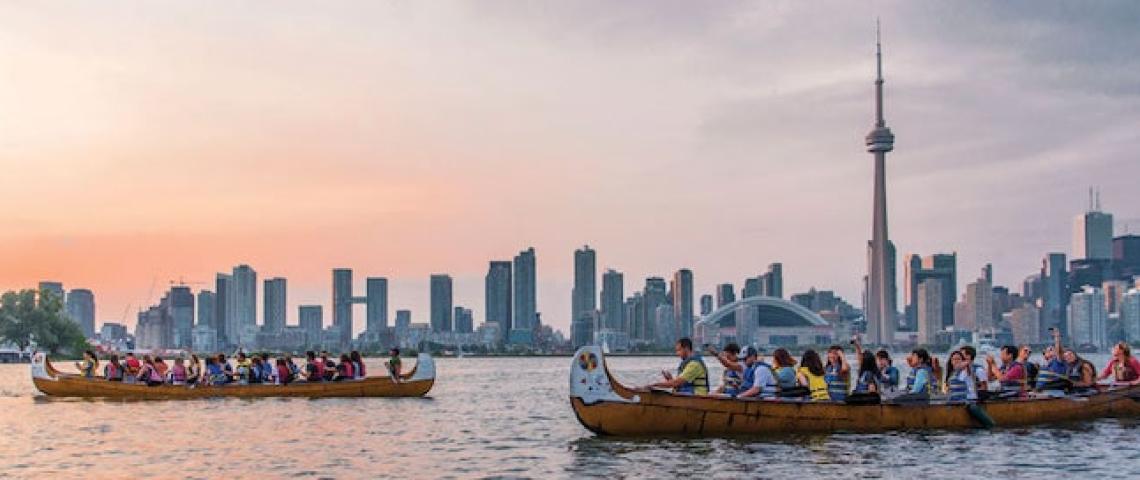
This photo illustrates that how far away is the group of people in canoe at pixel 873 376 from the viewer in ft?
Answer: 98.4

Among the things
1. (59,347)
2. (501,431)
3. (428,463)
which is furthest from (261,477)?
(59,347)

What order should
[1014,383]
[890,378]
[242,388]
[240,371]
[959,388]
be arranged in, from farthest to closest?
[240,371] < [242,388] < [1014,383] < [890,378] < [959,388]

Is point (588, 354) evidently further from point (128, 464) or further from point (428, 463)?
point (128, 464)

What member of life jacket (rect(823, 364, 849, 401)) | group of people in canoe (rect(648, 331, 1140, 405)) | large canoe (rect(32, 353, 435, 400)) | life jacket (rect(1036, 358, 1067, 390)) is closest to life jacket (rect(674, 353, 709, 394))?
group of people in canoe (rect(648, 331, 1140, 405))

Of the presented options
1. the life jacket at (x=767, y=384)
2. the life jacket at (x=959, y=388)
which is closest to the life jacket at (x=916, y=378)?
the life jacket at (x=959, y=388)

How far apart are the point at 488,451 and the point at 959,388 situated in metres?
12.1

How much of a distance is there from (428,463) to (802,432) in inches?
348

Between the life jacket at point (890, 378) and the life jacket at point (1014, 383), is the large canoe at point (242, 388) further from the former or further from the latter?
the life jacket at point (1014, 383)

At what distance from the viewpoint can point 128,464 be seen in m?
28.9

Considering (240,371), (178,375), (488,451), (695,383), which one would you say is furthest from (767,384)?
(178,375)

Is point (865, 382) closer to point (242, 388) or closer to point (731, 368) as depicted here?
point (731, 368)

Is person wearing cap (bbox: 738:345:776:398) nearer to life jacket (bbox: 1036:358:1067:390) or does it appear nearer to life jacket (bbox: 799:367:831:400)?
life jacket (bbox: 799:367:831:400)

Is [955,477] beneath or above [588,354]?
beneath

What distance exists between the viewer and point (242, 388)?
4862 cm
